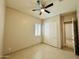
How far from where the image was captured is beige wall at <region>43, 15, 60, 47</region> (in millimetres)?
5498

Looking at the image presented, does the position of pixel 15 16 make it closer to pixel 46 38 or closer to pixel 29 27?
pixel 29 27

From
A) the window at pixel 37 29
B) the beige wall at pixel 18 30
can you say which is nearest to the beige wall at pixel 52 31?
the window at pixel 37 29

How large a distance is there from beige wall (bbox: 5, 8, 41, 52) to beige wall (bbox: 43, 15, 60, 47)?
1561mm

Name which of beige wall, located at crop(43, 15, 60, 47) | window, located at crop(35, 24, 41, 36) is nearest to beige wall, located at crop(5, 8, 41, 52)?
window, located at crop(35, 24, 41, 36)

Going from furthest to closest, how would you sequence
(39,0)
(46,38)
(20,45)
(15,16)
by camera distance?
(46,38)
(20,45)
(15,16)
(39,0)

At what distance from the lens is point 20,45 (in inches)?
185

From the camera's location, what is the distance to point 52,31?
6094 mm

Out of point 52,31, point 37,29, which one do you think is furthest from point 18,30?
point 52,31

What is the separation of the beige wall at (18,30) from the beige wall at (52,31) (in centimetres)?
156

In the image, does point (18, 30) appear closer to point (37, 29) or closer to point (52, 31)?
point (37, 29)

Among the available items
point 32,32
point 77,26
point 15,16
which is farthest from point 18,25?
point 77,26

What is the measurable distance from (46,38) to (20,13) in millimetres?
3718

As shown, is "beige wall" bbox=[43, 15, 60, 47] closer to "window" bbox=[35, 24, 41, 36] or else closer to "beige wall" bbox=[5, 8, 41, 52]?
"window" bbox=[35, 24, 41, 36]

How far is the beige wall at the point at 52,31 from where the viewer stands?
550 cm
